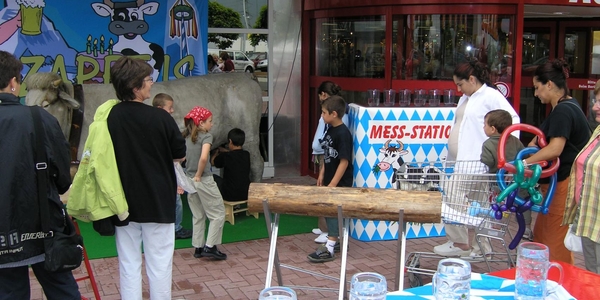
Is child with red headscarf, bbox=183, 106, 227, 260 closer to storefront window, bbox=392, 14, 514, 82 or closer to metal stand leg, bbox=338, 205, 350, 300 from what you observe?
metal stand leg, bbox=338, 205, 350, 300

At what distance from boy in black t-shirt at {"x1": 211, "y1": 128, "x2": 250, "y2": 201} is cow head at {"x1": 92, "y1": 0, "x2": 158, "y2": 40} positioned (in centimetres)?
233

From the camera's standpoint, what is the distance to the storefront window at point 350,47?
7973 millimetres

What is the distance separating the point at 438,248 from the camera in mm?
5773

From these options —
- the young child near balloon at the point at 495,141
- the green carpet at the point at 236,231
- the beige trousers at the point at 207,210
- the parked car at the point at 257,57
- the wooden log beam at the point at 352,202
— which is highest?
the parked car at the point at 257,57

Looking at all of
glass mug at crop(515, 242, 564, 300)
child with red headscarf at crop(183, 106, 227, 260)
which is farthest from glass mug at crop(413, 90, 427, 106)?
glass mug at crop(515, 242, 564, 300)

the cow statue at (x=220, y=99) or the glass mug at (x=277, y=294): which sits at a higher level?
the cow statue at (x=220, y=99)

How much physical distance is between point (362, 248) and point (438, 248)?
0.96 m

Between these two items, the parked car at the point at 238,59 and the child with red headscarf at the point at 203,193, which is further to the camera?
the parked car at the point at 238,59

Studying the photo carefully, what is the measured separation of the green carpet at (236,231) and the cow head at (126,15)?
2495mm

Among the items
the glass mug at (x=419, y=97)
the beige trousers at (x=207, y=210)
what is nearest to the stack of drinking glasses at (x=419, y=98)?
the glass mug at (x=419, y=97)

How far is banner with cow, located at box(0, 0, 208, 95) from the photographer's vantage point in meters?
7.86

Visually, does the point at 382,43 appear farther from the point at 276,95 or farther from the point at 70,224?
the point at 70,224

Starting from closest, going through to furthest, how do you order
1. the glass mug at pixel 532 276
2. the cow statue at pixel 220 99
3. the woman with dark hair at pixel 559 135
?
the glass mug at pixel 532 276, the woman with dark hair at pixel 559 135, the cow statue at pixel 220 99

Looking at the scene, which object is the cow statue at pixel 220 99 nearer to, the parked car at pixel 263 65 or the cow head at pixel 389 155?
the parked car at pixel 263 65
